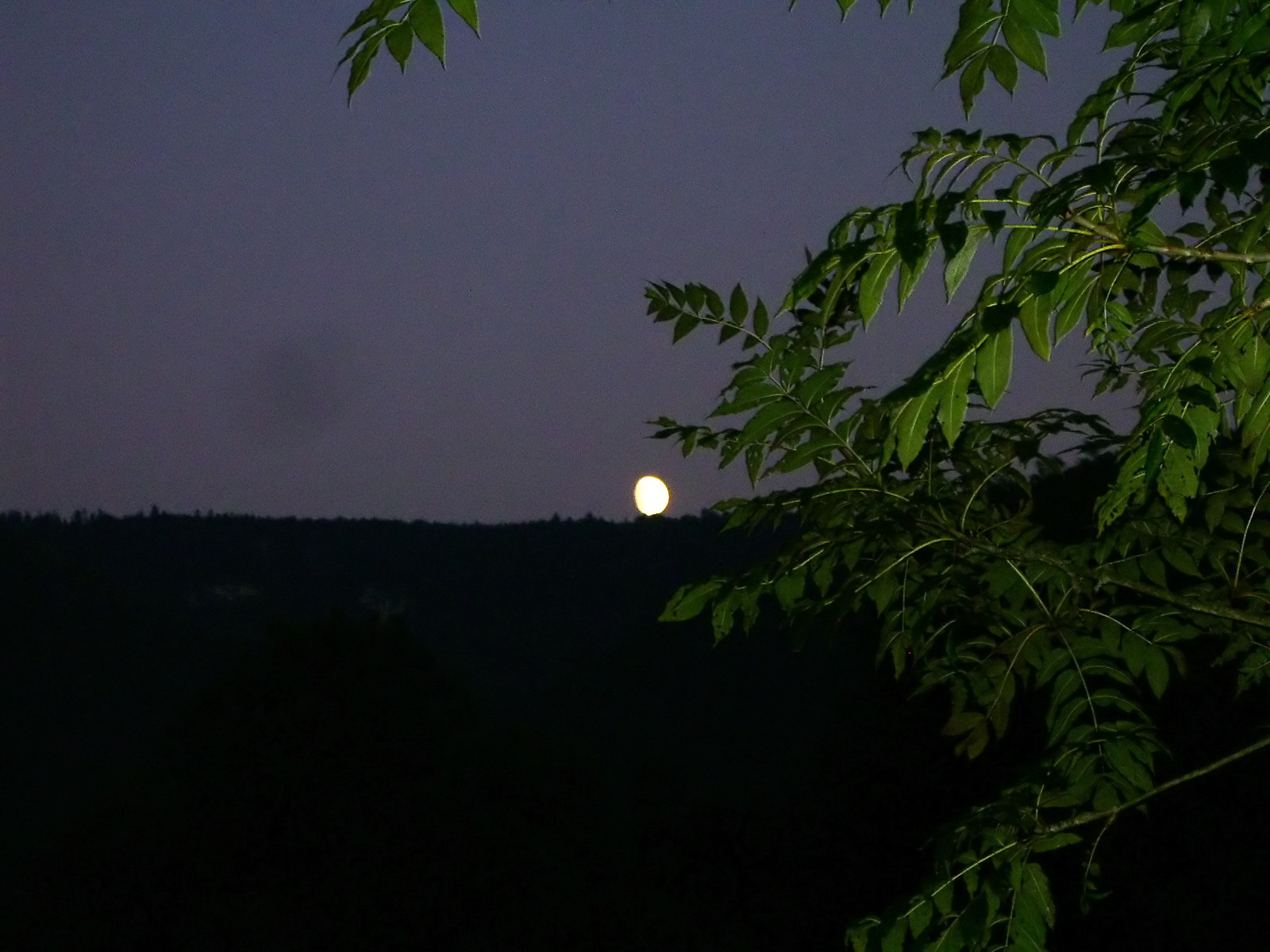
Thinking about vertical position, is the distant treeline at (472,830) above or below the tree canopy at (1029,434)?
below

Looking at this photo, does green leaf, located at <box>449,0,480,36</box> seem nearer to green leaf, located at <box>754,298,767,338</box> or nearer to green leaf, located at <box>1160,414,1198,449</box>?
green leaf, located at <box>1160,414,1198,449</box>

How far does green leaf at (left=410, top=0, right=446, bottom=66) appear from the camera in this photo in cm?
186

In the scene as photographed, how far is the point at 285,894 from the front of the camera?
25.6 meters

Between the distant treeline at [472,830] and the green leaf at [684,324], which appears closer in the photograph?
the green leaf at [684,324]

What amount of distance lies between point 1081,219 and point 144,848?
91.6ft

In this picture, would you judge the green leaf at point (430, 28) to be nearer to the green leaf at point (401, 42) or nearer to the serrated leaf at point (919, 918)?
the green leaf at point (401, 42)

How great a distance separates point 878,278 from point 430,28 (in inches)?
35.1

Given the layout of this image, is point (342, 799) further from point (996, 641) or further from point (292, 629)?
point (996, 641)

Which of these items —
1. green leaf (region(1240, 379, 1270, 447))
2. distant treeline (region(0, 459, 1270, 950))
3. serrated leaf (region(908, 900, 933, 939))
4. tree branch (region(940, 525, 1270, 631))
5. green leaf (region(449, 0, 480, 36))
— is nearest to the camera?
green leaf (region(449, 0, 480, 36))

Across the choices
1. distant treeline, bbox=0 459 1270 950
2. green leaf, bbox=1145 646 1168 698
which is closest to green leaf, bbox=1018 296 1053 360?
green leaf, bbox=1145 646 1168 698

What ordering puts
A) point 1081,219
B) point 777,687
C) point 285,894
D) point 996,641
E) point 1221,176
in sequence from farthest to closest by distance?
1. point 777,687
2. point 285,894
3. point 996,641
4. point 1081,219
5. point 1221,176

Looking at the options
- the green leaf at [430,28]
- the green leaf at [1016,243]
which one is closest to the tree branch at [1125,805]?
the green leaf at [1016,243]

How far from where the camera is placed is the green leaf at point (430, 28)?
6.11 feet

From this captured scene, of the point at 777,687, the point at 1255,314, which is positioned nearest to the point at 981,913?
the point at 1255,314
